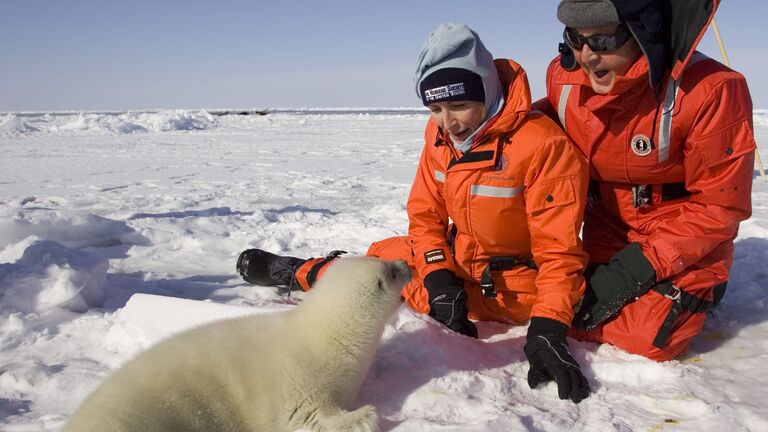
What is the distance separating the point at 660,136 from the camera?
6.87 feet

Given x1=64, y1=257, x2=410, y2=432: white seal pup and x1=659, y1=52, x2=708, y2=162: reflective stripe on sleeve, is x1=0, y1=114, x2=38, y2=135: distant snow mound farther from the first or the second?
x1=659, y1=52, x2=708, y2=162: reflective stripe on sleeve

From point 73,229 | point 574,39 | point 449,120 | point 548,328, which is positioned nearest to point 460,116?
point 449,120

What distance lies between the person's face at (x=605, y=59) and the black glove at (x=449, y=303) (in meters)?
0.95

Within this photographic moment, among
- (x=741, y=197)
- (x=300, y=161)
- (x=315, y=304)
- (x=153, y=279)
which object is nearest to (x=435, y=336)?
(x=315, y=304)

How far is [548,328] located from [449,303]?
431 mm

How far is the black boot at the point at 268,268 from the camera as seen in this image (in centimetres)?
296

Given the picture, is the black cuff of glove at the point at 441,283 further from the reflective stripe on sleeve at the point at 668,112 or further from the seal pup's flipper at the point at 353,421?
the reflective stripe on sleeve at the point at 668,112

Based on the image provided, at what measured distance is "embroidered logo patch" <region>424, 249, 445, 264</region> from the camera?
2.40 meters

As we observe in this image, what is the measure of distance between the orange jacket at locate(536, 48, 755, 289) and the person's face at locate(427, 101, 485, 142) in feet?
1.36

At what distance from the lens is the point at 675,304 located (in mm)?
2156

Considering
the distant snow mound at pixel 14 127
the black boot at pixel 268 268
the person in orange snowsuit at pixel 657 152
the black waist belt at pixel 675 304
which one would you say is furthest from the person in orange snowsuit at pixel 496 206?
the distant snow mound at pixel 14 127

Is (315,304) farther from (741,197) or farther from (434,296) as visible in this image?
(741,197)

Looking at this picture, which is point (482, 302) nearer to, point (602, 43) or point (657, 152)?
point (657, 152)

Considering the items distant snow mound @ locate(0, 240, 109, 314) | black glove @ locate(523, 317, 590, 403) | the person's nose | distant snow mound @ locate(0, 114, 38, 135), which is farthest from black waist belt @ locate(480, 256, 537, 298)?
distant snow mound @ locate(0, 114, 38, 135)
